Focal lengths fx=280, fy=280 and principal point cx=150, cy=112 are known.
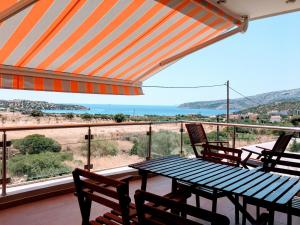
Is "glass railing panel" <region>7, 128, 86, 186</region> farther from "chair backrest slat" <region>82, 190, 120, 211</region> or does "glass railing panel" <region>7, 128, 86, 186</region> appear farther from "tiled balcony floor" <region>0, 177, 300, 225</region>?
"chair backrest slat" <region>82, 190, 120, 211</region>

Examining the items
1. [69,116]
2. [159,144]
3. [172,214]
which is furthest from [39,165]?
[69,116]

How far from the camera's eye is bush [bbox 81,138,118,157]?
6.19 metres

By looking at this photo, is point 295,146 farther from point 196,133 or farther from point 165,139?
point 165,139

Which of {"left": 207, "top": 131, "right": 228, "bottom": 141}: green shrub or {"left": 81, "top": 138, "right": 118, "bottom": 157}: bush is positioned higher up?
{"left": 207, "top": 131, "right": 228, "bottom": 141}: green shrub

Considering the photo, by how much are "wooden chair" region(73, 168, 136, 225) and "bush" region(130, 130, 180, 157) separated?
4057 millimetres

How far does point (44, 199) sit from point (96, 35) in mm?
3198

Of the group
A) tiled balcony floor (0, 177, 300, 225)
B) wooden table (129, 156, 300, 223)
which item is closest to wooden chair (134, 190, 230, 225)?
wooden table (129, 156, 300, 223)

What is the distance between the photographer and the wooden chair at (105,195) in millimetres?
2432

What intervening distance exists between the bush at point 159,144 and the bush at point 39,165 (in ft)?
6.01

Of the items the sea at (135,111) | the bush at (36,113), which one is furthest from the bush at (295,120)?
the bush at (36,113)

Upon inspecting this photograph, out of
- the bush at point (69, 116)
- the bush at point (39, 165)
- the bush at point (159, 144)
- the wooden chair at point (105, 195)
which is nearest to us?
the wooden chair at point (105, 195)

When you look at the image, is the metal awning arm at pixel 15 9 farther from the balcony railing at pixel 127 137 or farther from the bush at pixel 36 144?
the bush at pixel 36 144

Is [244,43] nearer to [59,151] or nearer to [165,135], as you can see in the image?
[165,135]

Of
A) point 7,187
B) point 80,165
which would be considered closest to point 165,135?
point 80,165
